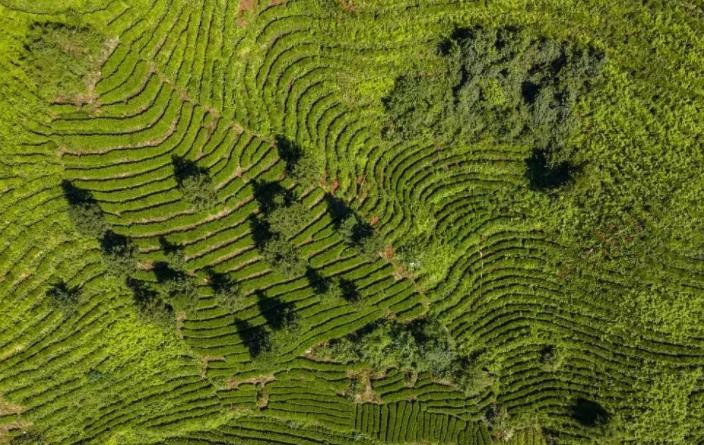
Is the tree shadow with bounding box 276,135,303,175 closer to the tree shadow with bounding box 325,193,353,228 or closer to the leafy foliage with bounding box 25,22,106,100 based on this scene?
the tree shadow with bounding box 325,193,353,228

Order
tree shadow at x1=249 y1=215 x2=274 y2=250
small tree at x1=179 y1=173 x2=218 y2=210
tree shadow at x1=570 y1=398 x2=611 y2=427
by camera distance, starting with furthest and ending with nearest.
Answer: tree shadow at x1=570 y1=398 x2=611 y2=427, tree shadow at x1=249 y1=215 x2=274 y2=250, small tree at x1=179 y1=173 x2=218 y2=210

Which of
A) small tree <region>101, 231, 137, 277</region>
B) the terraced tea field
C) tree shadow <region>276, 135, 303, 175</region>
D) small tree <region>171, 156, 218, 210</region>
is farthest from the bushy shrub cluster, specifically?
small tree <region>101, 231, 137, 277</region>

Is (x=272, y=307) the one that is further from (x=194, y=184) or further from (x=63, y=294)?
(x=63, y=294)

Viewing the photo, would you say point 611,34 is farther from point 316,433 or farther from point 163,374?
point 163,374

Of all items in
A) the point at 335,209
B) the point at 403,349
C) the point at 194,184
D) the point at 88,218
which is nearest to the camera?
the point at 88,218

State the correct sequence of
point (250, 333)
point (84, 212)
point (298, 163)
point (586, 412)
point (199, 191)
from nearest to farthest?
point (84, 212) → point (199, 191) → point (298, 163) → point (250, 333) → point (586, 412)

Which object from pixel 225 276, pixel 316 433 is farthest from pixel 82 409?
pixel 316 433

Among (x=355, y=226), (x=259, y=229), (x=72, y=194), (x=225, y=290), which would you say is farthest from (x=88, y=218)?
(x=355, y=226)
